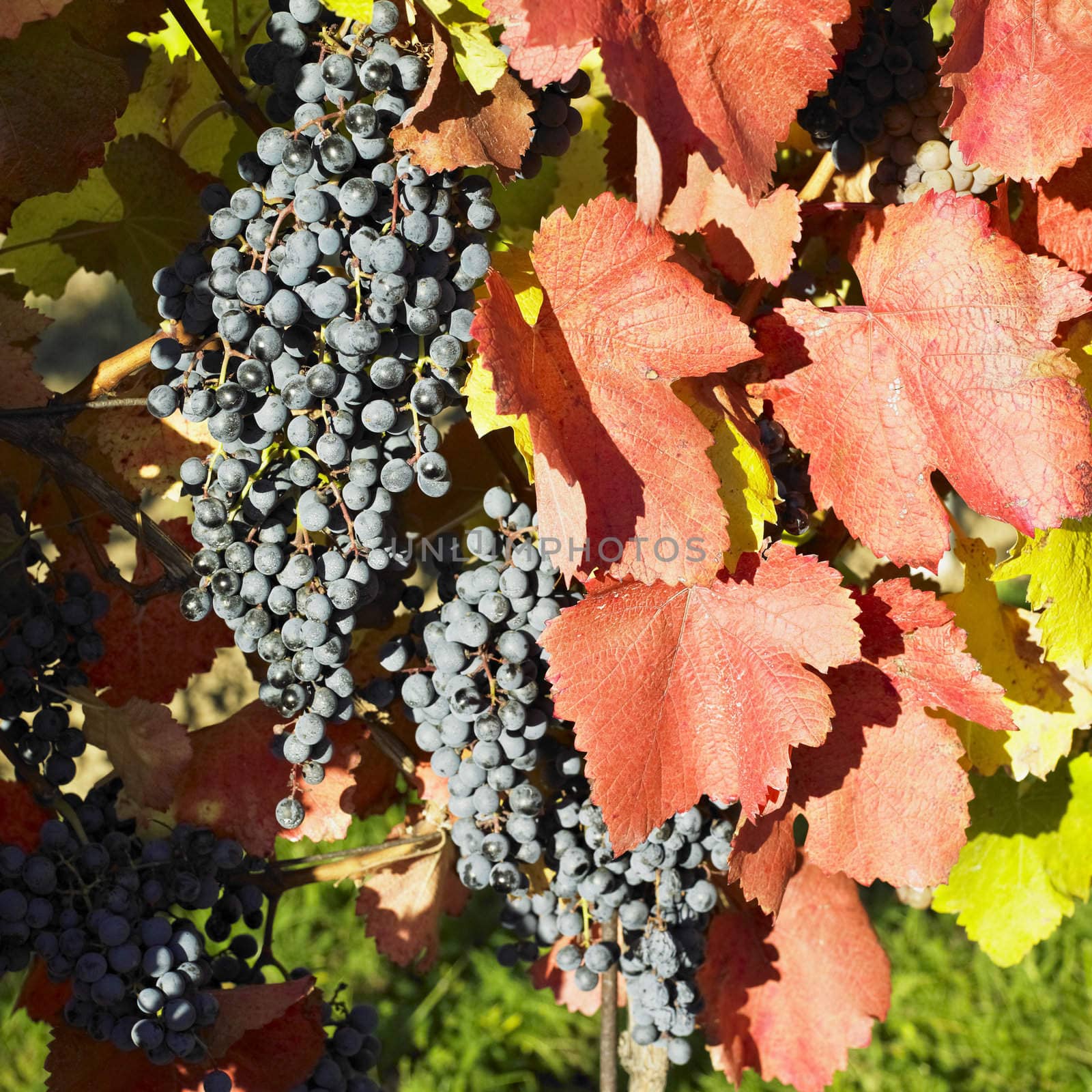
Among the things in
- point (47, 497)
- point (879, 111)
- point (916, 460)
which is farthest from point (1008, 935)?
point (47, 497)

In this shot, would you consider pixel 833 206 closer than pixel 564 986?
→ Yes

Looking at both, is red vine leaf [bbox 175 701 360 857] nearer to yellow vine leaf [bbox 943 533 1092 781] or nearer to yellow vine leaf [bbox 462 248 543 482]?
yellow vine leaf [bbox 462 248 543 482]

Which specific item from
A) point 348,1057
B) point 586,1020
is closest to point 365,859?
point 348,1057

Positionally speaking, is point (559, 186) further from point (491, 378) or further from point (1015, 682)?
point (1015, 682)

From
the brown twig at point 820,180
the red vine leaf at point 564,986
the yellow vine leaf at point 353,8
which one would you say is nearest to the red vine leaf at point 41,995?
the red vine leaf at point 564,986

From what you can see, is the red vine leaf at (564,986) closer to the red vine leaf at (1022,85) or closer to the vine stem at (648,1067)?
the vine stem at (648,1067)

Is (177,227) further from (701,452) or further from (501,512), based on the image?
(701,452)
